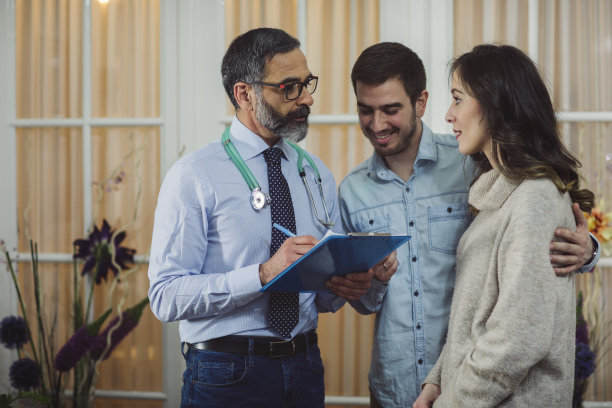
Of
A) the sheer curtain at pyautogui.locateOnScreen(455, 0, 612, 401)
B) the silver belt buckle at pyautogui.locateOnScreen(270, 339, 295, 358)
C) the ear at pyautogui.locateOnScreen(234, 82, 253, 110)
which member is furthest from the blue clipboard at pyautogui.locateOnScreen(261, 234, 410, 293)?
the sheer curtain at pyautogui.locateOnScreen(455, 0, 612, 401)

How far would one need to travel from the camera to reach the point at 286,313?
152 centimetres

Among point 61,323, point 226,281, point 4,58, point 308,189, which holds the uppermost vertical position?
point 4,58

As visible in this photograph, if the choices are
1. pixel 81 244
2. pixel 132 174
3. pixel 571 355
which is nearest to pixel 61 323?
pixel 81 244

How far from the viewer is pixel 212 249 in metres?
1.52

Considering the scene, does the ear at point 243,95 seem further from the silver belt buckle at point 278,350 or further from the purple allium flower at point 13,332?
the purple allium flower at point 13,332

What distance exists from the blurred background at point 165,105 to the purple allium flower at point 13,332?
203 millimetres

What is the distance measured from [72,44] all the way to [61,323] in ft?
4.05

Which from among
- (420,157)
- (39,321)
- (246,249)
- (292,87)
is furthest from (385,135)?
(39,321)

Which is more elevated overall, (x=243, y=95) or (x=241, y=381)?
(x=243, y=95)

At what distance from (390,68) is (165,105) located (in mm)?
1120

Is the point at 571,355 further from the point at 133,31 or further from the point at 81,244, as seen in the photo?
the point at 133,31

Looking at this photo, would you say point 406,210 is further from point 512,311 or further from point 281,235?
point 512,311

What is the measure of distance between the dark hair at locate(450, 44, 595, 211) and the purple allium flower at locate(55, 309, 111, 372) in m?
1.65

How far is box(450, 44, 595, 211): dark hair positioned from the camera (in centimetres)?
125
